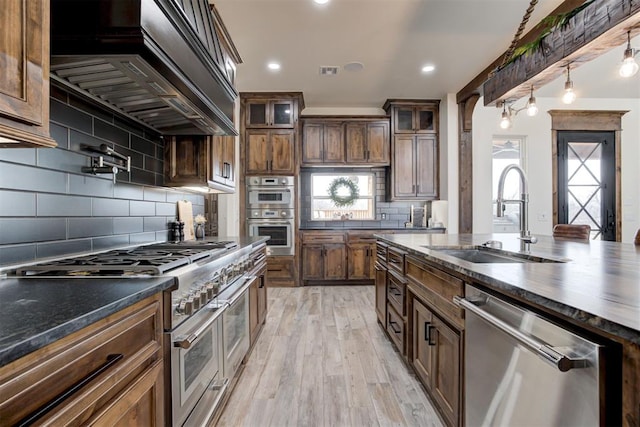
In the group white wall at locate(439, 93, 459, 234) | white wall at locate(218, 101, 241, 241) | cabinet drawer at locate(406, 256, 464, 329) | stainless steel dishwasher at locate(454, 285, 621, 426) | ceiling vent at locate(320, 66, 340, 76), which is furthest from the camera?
white wall at locate(439, 93, 459, 234)

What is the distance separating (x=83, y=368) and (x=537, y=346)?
110 cm

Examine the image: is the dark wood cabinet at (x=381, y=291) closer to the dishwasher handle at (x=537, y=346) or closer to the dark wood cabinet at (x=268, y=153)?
the dishwasher handle at (x=537, y=346)

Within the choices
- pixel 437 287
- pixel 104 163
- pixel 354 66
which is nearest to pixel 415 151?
pixel 354 66

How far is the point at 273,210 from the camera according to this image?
15.5 ft

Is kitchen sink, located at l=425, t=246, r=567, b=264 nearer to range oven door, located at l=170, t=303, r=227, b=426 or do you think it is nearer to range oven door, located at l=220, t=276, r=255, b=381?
range oven door, located at l=220, t=276, r=255, b=381

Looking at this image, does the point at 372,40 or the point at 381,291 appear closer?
the point at 381,291

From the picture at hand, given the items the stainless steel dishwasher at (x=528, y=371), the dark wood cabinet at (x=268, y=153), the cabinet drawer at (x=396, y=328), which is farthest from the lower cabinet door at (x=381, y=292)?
the dark wood cabinet at (x=268, y=153)

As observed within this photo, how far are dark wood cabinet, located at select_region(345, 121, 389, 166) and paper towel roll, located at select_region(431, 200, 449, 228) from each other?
3.31 feet

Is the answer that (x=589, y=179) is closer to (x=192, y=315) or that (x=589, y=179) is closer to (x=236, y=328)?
(x=236, y=328)

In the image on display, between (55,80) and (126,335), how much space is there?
1183mm

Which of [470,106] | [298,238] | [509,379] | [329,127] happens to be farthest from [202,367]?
[470,106]

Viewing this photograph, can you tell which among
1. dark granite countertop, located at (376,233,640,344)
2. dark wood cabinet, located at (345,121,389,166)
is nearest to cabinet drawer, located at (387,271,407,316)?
dark granite countertop, located at (376,233,640,344)

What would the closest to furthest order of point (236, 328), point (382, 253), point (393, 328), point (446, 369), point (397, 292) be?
point (446, 369)
point (236, 328)
point (397, 292)
point (393, 328)
point (382, 253)

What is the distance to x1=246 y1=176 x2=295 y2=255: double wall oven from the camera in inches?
185
